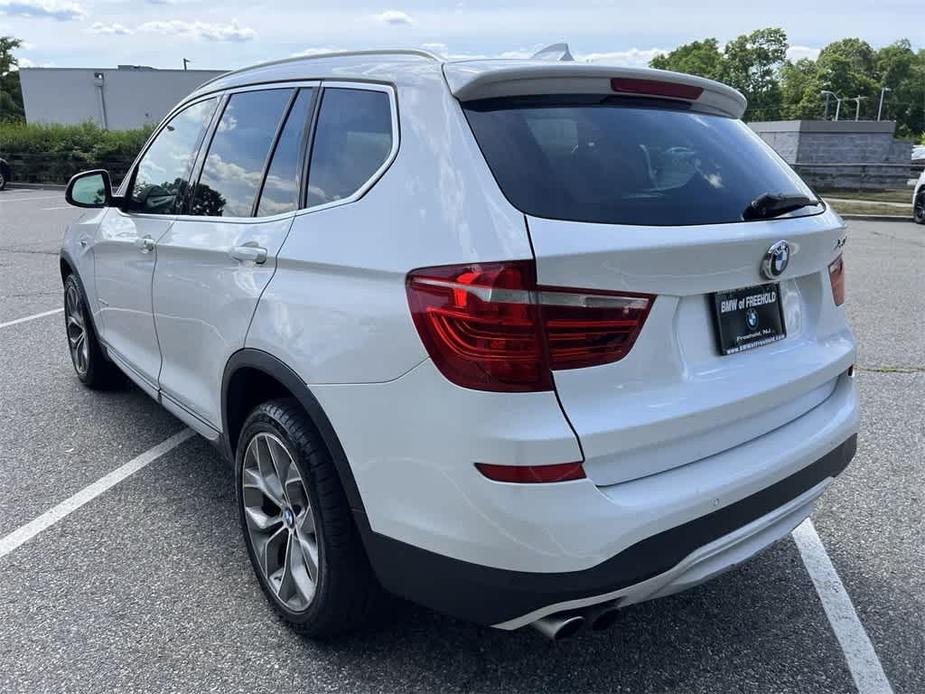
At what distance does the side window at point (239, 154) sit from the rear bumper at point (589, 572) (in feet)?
4.64

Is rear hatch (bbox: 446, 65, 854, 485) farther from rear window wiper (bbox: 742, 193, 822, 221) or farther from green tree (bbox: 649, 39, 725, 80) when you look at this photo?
green tree (bbox: 649, 39, 725, 80)

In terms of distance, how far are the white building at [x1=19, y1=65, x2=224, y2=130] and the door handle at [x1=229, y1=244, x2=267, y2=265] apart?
4635 centimetres

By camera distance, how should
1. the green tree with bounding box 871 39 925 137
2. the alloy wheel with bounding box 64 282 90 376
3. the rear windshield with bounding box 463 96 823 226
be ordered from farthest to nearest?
the green tree with bounding box 871 39 925 137 < the alloy wheel with bounding box 64 282 90 376 < the rear windshield with bounding box 463 96 823 226

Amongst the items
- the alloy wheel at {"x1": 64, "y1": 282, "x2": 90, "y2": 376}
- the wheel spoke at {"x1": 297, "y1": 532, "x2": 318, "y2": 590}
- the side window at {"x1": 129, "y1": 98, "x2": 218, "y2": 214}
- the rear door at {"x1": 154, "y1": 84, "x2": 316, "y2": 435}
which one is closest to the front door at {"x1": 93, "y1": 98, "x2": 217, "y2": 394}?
Result: the side window at {"x1": 129, "y1": 98, "x2": 218, "y2": 214}

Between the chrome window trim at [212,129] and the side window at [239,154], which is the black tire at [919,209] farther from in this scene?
the side window at [239,154]

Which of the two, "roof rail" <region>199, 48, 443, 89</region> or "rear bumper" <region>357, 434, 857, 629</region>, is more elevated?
"roof rail" <region>199, 48, 443, 89</region>

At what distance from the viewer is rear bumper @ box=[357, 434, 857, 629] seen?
1.93 m

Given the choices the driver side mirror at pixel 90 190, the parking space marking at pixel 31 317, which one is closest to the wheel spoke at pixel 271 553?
the driver side mirror at pixel 90 190

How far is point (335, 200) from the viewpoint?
2.39 metres

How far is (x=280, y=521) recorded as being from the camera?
2.69 metres

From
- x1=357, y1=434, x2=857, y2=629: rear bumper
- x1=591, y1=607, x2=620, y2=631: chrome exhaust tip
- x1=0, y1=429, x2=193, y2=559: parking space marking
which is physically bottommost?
x1=0, y1=429, x2=193, y2=559: parking space marking

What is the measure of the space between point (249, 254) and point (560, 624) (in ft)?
5.08

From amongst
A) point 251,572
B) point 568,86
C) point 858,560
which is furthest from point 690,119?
point 251,572

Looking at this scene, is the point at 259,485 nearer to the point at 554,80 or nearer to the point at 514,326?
the point at 514,326
